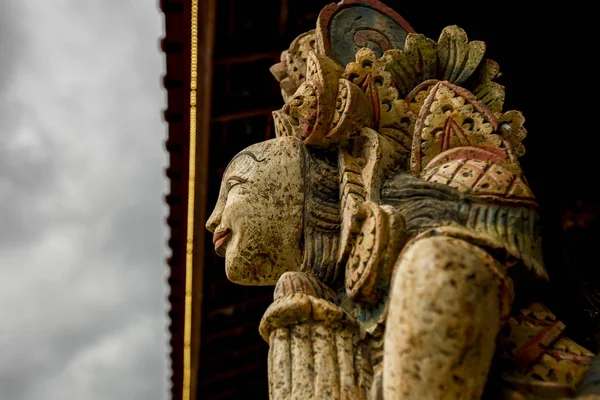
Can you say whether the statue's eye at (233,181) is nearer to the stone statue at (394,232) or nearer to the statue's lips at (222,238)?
the stone statue at (394,232)

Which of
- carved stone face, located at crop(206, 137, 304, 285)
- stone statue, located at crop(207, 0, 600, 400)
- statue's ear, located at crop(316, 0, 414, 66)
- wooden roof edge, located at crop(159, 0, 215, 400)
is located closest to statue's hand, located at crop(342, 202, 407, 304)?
stone statue, located at crop(207, 0, 600, 400)

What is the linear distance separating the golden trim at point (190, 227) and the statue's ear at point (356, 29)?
3.63ft

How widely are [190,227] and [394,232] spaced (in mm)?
2902

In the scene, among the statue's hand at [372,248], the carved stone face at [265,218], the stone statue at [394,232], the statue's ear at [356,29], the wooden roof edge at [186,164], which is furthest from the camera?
the wooden roof edge at [186,164]

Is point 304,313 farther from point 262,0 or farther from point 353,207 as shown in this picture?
point 262,0

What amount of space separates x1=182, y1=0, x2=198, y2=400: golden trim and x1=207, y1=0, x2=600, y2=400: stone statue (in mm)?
1224

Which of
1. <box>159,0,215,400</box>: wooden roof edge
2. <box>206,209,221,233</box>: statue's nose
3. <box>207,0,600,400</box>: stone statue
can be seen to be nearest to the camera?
<box>207,0,600,400</box>: stone statue

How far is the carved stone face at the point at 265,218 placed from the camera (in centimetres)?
185

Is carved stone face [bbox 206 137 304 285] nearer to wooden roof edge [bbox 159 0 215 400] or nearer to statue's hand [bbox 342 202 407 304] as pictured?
statue's hand [bbox 342 202 407 304]

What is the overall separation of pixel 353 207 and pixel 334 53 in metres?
0.67

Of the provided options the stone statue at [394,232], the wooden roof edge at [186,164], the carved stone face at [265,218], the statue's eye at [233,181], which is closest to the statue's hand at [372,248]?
the stone statue at [394,232]

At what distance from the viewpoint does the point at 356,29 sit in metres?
2.20

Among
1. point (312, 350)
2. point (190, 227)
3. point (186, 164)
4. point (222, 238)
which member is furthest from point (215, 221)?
point (190, 227)

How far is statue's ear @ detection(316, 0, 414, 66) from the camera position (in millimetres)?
2123
